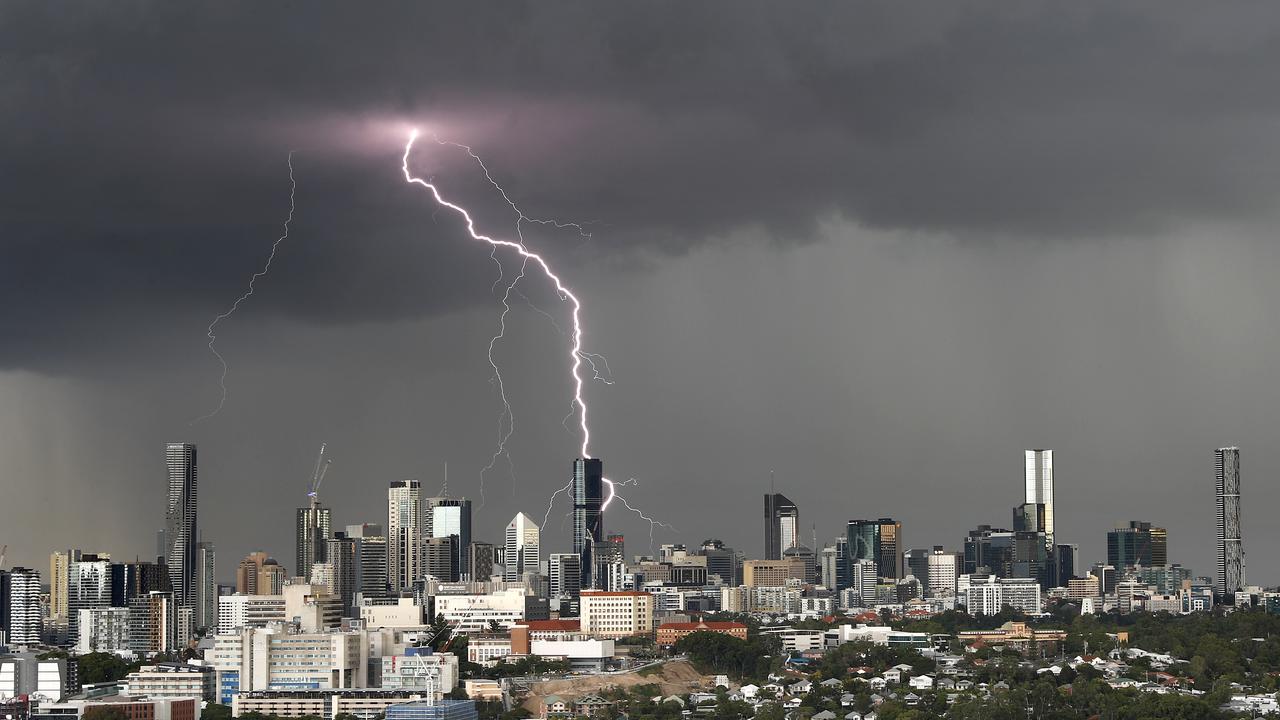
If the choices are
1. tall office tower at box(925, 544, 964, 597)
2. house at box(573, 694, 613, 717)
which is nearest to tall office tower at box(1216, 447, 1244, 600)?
tall office tower at box(925, 544, 964, 597)

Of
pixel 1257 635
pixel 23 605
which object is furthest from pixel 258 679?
pixel 23 605

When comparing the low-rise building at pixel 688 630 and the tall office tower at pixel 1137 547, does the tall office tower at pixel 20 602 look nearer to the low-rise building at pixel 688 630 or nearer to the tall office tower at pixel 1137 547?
the low-rise building at pixel 688 630

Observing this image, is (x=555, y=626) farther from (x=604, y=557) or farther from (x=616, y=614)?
(x=604, y=557)

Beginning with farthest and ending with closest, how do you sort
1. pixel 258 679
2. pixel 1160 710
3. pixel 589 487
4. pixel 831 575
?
pixel 831 575, pixel 589 487, pixel 258 679, pixel 1160 710

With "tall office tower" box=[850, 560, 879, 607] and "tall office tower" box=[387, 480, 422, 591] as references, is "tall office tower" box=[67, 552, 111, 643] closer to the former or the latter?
"tall office tower" box=[387, 480, 422, 591]

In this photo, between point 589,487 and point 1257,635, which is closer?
point 1257,635

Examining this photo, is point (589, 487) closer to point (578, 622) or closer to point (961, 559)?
point (961, 559)
